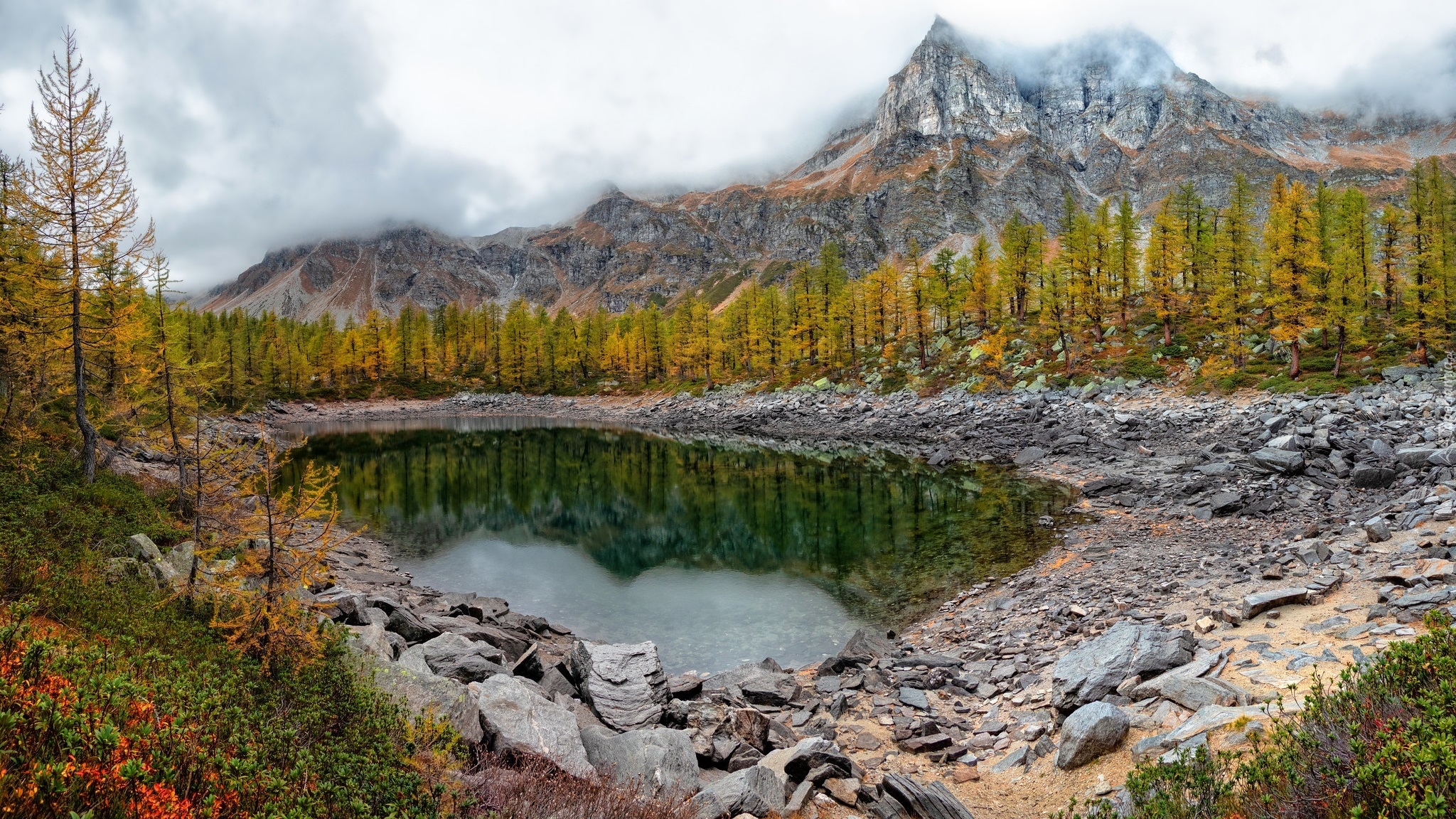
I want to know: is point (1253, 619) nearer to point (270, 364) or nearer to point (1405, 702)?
point (1405, 702)

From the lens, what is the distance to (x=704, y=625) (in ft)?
62.7

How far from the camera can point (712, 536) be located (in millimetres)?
29141

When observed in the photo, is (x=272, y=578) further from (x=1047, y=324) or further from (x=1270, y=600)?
(x=1047, y=324)

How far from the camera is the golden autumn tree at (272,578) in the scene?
29.2ft

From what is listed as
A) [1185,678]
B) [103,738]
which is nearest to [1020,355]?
[1185,678]

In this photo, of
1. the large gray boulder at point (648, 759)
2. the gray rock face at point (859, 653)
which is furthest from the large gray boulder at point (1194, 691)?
the large gray boulder at point (648, 759)

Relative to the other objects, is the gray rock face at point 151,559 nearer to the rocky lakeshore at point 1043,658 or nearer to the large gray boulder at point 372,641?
the rocky lakeshore at point 1043,658

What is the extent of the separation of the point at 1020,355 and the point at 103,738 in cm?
6626

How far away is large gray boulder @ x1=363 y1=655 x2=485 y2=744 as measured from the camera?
8328 millimetres

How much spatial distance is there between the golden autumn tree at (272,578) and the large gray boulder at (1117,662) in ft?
40.0

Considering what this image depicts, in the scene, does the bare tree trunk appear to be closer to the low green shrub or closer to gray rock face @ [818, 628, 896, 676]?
the low green shrub

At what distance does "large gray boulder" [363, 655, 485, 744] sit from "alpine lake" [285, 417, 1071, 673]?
740 cm

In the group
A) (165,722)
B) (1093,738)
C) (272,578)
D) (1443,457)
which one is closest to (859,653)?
(1093,738)

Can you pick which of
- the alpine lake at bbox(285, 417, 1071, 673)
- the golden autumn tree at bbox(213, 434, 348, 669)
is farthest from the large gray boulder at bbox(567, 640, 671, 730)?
the golden autumn tree at bbox(213, 434, 348, 669)
